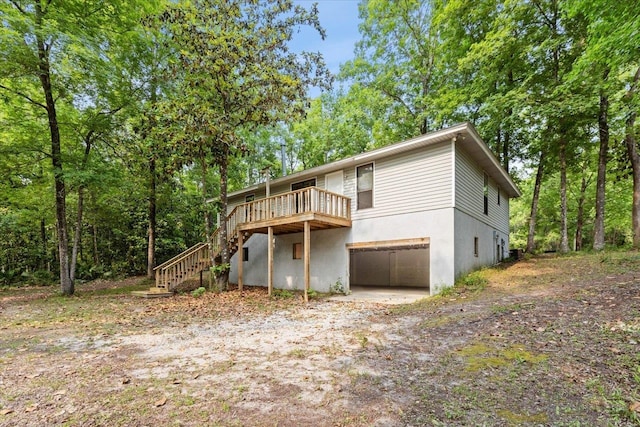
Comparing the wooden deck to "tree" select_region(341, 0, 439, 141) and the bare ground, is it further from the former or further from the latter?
"tree" select_region(341, 0, 439, 141)

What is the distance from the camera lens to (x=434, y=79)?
2052cm

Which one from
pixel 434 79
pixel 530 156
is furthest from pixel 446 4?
pixel 530 156

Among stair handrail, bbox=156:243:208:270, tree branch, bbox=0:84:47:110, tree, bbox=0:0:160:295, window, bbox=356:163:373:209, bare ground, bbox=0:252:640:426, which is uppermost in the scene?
tree, bbox=0:0:160:295

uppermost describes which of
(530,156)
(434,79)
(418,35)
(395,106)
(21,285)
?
(418,35)

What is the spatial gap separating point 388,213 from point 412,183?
134 cm

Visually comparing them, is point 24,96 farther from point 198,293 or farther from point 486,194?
point 486,194

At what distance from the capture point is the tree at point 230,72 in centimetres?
1063

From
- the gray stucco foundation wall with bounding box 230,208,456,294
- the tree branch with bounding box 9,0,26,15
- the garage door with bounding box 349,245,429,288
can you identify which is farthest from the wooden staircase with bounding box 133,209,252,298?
the tree branch with bounding box 9,0,26,15

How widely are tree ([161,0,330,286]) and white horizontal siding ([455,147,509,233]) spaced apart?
636 cm

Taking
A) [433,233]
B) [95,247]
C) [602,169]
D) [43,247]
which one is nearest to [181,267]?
[433,233]

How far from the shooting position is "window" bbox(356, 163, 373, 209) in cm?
1161

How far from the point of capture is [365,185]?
11773mm

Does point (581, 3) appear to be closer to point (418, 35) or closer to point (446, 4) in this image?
point (446, 4)

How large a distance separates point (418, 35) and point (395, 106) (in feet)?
14.8
